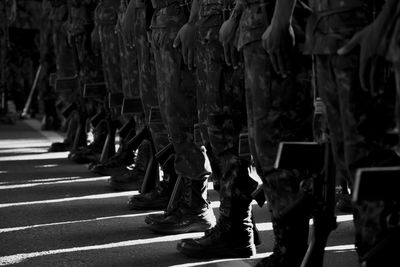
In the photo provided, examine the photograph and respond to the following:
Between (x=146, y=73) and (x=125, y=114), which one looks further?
(x=125, y=114)

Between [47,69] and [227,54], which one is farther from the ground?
[227,54]

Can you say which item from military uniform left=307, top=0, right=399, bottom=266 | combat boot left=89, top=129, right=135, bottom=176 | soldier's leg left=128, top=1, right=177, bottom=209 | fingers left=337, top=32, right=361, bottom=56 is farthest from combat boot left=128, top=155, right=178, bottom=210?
fingers left=337, top=32, right=361, bottom=56

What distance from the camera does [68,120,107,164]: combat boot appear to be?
5523 millimetres

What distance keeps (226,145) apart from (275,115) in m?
0.54

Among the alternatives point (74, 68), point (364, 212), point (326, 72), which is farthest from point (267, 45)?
point (74, 68)

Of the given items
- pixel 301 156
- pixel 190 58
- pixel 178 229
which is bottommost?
pixel 178 229

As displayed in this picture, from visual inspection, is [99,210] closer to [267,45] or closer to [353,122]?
[267,45]

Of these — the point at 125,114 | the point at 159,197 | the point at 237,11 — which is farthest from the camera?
the point at 125,114

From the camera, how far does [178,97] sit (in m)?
3.35

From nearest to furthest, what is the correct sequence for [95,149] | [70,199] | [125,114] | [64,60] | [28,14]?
[70,199] → [125,114] → [95,149] → [64,60] → [28,14]

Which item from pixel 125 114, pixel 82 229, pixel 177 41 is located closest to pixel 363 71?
pixel 177 41

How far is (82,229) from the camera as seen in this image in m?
3.49

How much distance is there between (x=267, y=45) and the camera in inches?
86.8

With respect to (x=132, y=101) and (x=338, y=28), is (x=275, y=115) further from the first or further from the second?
(x=132, y=101)
